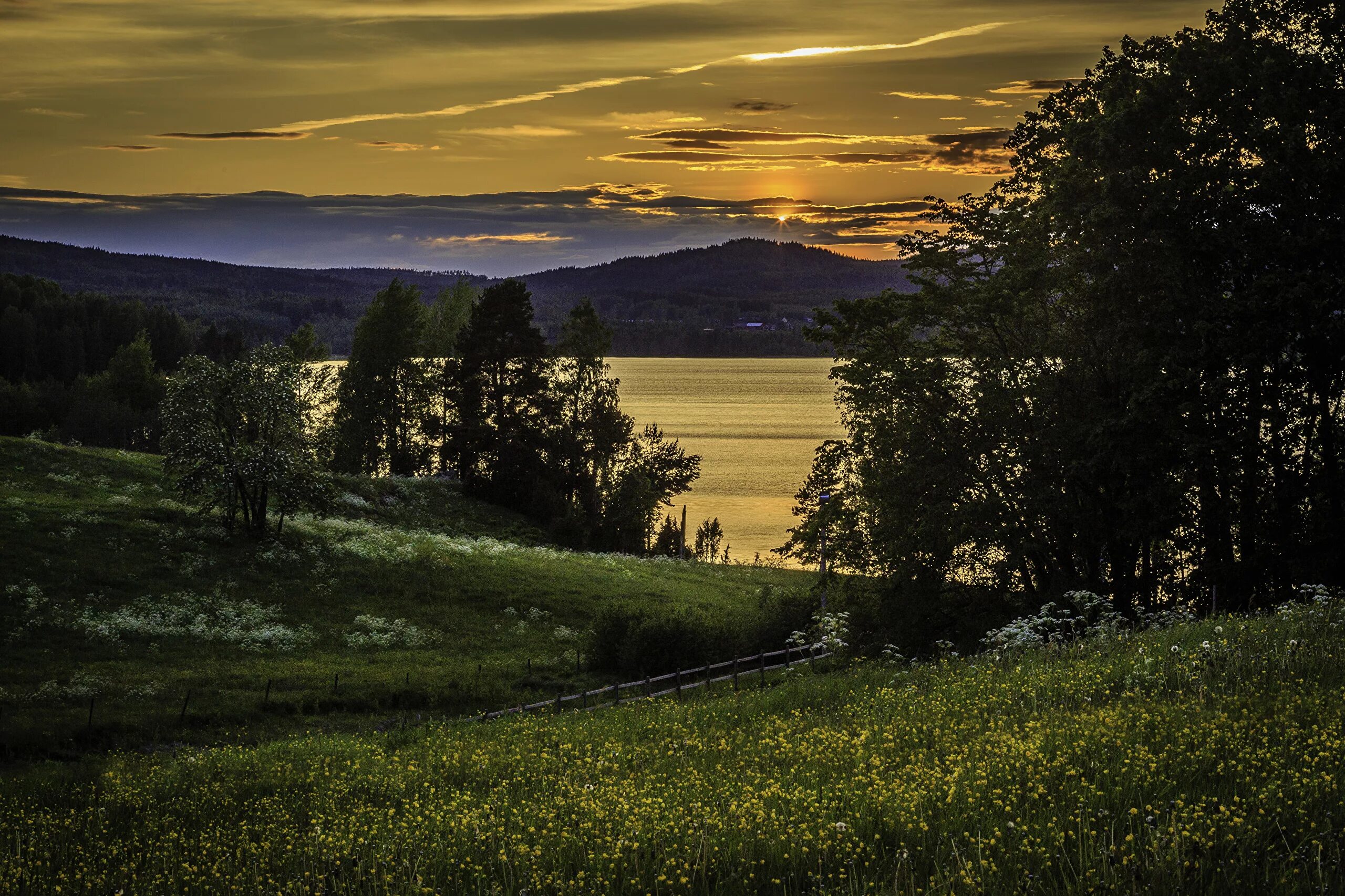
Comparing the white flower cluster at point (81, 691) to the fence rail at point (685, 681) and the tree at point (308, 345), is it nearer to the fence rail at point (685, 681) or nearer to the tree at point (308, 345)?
the fence rail at point (685, 681)

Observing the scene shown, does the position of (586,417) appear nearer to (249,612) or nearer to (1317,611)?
(249,612)

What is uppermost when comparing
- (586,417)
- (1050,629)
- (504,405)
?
(504,405)

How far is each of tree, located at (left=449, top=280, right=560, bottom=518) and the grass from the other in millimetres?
15366

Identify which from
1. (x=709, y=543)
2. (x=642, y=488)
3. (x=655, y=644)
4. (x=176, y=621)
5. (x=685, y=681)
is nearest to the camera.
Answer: (x=685, y=681)

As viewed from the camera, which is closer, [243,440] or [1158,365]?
[1158,365]

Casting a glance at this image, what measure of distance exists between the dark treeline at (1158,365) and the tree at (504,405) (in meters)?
43.8

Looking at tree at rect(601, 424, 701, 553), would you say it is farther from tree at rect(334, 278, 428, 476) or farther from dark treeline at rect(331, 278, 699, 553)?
tree at rect(334, 278, 428, 476)

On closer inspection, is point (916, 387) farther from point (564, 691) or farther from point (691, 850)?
point (691, 850)

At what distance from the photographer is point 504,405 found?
241 feet

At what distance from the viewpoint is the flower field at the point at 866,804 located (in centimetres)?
614

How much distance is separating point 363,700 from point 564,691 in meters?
5.72

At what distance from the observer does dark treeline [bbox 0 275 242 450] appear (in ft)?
365

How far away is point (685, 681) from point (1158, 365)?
15.5 meters

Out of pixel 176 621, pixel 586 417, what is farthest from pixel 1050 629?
pixel 586 417
